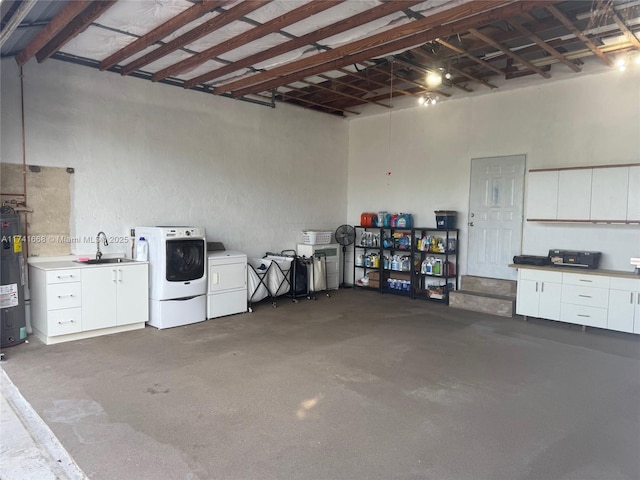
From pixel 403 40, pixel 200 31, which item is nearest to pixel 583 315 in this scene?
pixel 403 40

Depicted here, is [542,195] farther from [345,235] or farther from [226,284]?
[226,284]

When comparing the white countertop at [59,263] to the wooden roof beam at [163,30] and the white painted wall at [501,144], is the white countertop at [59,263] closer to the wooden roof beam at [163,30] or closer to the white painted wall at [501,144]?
the wooden roof beam at [163,30]

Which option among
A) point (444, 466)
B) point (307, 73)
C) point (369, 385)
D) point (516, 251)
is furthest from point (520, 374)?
point (307, 73)

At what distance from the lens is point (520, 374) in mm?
3920

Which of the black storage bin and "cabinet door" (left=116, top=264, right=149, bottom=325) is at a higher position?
the black storage bin

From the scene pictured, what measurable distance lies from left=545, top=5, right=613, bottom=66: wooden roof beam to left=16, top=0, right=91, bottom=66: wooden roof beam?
13.3ft

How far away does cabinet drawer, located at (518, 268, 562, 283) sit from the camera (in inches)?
217

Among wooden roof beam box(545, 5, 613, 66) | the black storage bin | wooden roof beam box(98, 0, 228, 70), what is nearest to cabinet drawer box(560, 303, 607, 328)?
the black storage bin

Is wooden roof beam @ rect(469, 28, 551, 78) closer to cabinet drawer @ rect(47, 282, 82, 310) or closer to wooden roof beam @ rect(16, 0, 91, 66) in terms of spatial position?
wooden roof beam @ rect(16, 0, 91, 66)

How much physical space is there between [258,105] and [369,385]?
5.20 meters

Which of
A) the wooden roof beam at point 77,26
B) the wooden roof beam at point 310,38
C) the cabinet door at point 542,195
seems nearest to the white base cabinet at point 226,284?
the wooden roof beam at point 310,38

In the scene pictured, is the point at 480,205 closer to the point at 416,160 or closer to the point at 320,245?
the point at 416,160

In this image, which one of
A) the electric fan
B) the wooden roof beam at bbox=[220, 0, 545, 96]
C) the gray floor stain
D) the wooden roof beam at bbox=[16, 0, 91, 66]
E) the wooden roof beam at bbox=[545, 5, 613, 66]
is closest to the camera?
the gray floor stain

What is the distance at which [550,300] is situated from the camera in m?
5.59
